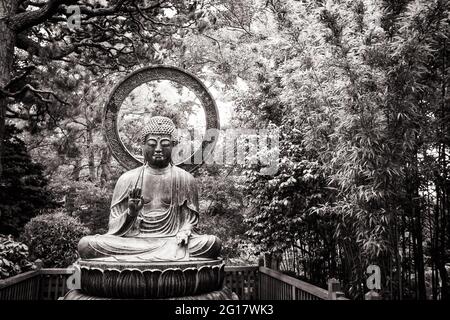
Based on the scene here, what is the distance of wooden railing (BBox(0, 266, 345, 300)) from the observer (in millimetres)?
4492

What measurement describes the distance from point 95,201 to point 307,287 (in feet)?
20.4

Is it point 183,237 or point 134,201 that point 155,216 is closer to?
point 134,201

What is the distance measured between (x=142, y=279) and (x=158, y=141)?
195 centimetres

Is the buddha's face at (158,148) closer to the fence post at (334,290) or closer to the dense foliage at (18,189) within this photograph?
the fence post at (334,290)

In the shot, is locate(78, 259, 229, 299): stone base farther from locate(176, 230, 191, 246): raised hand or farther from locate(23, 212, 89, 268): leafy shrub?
locate(23, 212, 89, 268): leafy shrub

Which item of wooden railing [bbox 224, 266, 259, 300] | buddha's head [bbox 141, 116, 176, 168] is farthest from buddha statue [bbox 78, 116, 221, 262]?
wooden railing [bbox 224, 266, 259, 300]

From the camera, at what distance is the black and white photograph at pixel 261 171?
3865mm

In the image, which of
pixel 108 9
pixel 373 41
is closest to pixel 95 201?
pixel 108 9

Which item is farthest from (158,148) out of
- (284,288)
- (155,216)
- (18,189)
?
(18,189)

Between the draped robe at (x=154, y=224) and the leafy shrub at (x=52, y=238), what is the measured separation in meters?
2.29

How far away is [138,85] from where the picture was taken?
18.6 ft

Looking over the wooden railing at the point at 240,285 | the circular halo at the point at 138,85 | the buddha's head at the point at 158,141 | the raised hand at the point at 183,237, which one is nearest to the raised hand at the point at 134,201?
the raised hand at the point at 183,237

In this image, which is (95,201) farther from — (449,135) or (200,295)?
(449,135)

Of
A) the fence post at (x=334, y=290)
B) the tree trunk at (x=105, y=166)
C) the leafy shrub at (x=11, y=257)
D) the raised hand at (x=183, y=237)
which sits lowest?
the fence post at (x=334, y=290)
